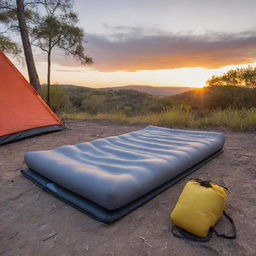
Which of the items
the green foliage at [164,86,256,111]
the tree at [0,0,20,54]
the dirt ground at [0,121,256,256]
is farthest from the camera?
the green foliage at [164,86,256,111]

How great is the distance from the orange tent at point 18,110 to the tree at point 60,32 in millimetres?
3380

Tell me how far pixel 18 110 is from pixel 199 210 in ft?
10.00

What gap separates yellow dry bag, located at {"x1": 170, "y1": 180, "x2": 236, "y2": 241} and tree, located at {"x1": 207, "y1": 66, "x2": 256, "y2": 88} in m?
→ 6.72

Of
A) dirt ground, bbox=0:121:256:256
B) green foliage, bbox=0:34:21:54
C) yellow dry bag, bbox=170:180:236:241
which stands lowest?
dirt ground, bbox=0:121:256:256

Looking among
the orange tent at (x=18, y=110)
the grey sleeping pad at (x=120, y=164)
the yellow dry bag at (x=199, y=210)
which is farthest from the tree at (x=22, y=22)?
the yellow dry bag at (x=199, y=210)

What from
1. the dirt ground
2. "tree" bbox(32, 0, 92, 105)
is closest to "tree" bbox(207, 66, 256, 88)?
"tree" bbox(32, 0, 92, 105)

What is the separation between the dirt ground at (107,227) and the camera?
100cm

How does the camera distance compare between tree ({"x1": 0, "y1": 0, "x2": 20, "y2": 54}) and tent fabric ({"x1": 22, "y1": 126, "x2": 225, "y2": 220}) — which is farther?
tree ({"x1": 0, "y1": 0, "x2": 20, "y2": 54})

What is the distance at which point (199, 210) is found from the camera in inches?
41.3

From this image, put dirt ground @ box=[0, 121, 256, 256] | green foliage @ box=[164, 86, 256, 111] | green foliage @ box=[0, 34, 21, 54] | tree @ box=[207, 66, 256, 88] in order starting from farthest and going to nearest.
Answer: green foliage @ box=[164, 86, 256, 111]
tree @ box=[207, 66, 256, 88]
green foliage @ box=[0, 34, 21, 54]
dirt ground @ box=[0, 121, 256, 256]

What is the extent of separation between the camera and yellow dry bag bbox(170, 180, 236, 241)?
1.03 m

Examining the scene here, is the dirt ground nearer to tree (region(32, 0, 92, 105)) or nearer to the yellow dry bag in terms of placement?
the yellow dry bag

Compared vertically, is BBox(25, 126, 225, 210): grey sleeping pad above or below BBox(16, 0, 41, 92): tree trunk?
below

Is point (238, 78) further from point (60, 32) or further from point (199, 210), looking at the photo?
point (199, 210)
